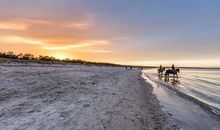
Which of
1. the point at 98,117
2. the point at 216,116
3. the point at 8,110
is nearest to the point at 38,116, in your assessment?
the point at 8,110

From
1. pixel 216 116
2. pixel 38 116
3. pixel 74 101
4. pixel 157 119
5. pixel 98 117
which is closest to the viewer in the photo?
pixel 38 116

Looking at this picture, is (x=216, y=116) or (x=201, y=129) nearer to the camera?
(x=201, y=129)

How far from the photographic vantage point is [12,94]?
48.4 ft

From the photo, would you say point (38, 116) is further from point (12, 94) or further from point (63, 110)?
point (12, 94)

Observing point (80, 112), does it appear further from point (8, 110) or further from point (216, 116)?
point (216, 116)

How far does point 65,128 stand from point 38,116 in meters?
1.51

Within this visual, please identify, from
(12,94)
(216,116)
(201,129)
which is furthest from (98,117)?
(216,116)

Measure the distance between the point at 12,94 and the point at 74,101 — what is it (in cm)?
305

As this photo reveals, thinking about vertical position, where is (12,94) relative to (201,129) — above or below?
above

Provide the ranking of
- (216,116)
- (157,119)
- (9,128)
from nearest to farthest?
(9,128) < (157,119) < (216,116)

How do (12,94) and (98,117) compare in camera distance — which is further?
(12,94)

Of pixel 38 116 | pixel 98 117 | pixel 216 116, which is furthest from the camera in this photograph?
pixel 216 116

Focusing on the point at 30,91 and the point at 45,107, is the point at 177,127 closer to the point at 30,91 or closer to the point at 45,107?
the point at 45,107

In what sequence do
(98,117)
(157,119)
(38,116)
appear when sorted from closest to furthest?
(38,116), (98,117), (157,119)
